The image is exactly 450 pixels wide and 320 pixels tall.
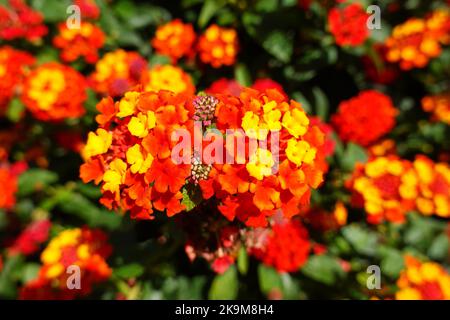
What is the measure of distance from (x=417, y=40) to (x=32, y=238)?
7.36 ft

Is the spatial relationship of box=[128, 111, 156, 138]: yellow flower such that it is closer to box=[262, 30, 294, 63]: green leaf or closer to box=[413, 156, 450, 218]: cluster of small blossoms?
box=[262, 30, 294, 63]: green leaf

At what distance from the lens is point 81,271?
5.46ft

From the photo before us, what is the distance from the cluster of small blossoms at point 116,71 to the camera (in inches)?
78.1

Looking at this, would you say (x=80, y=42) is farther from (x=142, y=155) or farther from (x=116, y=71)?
(x=142, y=155)

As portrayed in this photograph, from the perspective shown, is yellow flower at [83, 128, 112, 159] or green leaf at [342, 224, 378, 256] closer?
yellow flower at [83, 128, 112, 159]

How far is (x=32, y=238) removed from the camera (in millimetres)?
2107

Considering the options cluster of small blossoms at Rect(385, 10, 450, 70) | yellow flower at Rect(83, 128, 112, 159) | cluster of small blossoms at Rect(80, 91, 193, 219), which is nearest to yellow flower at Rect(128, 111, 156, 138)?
cluster of small blossoms at Rect(80, 91, 193, 219)

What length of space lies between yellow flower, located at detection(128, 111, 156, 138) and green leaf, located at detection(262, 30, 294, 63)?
3.83ft

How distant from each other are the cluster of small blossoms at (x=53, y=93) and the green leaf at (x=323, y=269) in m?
1.30

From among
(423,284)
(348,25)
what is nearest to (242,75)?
(348,25)

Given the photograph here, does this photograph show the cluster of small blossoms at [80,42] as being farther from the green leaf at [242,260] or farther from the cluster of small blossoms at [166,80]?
the green leaf at [242,260]

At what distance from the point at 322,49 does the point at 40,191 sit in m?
1.68

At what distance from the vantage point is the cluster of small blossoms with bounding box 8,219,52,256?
2109 mm

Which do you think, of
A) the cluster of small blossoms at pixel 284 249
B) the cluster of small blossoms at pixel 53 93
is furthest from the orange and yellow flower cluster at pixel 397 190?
the cluster of small blossoms at pixel 53 93
